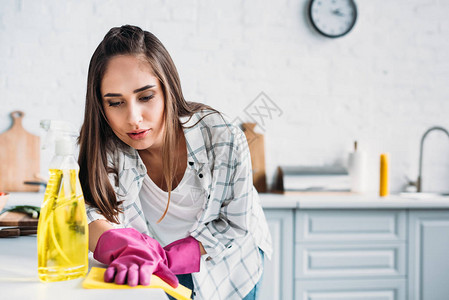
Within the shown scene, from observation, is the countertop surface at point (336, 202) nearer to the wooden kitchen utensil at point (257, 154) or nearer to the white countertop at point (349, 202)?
the white countertop at point (349, 202)

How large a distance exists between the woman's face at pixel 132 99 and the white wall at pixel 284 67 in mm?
1657

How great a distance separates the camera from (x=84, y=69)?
2.72m

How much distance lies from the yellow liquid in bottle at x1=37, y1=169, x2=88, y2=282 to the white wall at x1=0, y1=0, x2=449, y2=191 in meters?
2.10

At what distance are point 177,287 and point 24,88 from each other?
237 centimetres

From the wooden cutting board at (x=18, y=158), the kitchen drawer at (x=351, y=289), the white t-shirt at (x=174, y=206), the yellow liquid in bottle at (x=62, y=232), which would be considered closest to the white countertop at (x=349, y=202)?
the kitchen drawer at (x=351, y=289)

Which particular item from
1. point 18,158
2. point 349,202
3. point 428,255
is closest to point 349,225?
point 349,202

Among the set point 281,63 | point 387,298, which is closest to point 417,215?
point 387,298

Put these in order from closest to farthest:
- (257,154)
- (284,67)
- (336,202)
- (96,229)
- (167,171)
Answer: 1. (96,229)
2. (167,171)
3. (336,202)
4. (257,154)
5. (284,67)

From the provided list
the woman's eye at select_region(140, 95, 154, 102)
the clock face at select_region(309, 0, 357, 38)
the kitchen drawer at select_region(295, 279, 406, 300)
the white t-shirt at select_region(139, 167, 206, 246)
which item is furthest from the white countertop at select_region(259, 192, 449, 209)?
the woman's eye at select_region(140, 95, 154, 102)

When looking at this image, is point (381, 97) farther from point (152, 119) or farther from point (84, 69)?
point (152, 119)

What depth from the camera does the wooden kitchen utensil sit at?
2.73 m

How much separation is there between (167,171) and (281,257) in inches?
50.2

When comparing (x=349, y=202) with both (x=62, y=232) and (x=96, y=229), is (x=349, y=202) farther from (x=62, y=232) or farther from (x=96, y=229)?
(x=62, y=232)

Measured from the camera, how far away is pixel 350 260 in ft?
7.71
